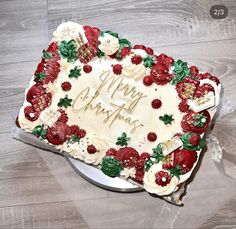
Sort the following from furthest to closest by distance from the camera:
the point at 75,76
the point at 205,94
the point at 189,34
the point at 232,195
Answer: the point at 189,34, the point at 232,195, the point at 75,76, the point at 205,94

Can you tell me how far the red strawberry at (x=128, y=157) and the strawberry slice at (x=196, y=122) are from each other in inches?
8.1

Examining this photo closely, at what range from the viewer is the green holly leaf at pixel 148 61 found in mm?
1913

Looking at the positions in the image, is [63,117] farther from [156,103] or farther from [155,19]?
[155,19]

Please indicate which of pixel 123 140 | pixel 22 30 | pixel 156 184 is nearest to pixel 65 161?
pixel 123 140

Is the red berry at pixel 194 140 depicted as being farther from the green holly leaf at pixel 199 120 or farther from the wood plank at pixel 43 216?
the wood plank at pixel 43 216

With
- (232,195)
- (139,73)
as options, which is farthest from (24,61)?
(232,195)

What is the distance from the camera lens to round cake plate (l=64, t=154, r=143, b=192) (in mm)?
2043

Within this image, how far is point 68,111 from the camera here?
1956mm

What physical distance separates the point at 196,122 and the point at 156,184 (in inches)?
10.5

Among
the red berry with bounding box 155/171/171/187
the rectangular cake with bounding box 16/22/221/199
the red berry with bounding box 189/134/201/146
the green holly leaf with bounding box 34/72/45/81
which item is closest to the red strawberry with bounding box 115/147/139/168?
the rectangular cake with bounding box 16/22/221/199

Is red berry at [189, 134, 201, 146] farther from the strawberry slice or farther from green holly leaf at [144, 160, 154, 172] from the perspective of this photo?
green holly leaf at [144, 160, 154, 172]

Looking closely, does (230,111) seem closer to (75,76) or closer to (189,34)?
(189,34)

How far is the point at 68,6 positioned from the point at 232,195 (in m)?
1.18

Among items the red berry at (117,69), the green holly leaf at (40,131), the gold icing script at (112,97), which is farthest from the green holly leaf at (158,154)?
the green holly leaf at (40,131)
